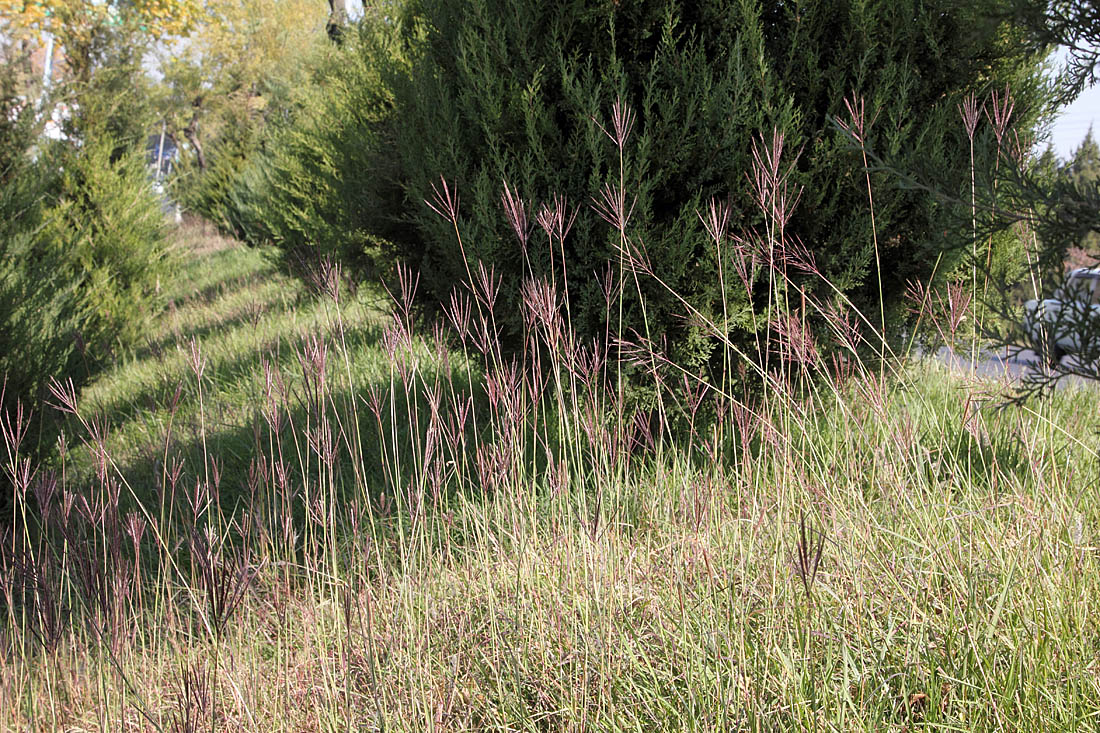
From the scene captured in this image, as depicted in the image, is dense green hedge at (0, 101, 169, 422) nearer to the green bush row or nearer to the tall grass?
the tall grass

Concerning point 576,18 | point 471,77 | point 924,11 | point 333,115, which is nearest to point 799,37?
point 924,11

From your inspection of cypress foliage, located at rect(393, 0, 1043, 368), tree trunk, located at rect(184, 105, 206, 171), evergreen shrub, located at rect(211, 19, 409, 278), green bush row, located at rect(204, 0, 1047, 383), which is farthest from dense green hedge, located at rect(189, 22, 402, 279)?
tree trunk, located at rect(184, 105, 206, 171)

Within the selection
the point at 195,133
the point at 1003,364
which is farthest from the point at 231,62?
the point at 1003,364

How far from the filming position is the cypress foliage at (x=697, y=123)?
317cm

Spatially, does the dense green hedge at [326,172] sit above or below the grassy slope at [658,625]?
above

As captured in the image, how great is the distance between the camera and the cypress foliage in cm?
317

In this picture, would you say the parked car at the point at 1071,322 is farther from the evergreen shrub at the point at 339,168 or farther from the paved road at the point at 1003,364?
the evergreen shrub at the point at 339,168

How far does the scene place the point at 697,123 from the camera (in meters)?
3.22

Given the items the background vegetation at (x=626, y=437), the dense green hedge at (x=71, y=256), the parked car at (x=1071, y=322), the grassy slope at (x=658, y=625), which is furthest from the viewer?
the dense green hedge at (x=71, y=256)

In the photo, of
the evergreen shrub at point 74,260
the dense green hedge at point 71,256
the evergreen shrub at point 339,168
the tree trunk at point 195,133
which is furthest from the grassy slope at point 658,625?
the tree trunk at point 195,133

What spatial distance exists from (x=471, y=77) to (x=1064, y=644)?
281cm

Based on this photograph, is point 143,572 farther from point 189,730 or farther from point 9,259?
point 189,730

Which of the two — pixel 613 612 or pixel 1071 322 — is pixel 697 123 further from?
pixel 613 612

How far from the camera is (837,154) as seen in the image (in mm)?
3209
